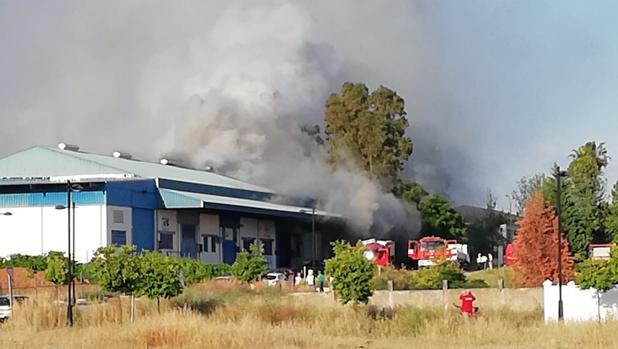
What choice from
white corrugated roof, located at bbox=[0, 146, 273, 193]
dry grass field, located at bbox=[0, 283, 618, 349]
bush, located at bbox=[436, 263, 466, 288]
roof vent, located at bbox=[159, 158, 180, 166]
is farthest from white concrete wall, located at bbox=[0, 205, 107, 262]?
dry grass field, located at bbox=[0, 283, 618, 349]

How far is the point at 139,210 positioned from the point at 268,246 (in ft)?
60.3

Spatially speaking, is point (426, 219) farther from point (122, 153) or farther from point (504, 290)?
point (504, 290)

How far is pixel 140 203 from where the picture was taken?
71812mm

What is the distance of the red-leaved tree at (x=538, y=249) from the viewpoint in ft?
188

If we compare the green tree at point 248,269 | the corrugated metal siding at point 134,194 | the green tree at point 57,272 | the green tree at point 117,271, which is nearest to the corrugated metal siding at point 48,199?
the corrugated metal siding at point 134,194

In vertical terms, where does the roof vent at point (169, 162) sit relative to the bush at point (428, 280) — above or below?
above

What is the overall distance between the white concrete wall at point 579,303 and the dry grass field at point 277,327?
904mm

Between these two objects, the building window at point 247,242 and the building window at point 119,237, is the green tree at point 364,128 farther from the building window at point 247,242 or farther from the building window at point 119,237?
the building window at point 119,237

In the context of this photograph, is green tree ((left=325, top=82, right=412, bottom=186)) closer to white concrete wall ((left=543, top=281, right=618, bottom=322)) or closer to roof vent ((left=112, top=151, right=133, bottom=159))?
roof vent ((left=112, top=151, right=133, bottom=159))

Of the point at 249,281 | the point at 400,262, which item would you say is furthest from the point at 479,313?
the point at 400,262

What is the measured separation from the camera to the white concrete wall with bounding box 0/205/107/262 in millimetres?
67750

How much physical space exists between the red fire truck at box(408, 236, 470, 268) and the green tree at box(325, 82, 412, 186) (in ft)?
29.8

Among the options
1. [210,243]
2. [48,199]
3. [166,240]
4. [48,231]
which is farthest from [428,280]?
[48,199]

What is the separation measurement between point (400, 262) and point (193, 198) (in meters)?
24.7
